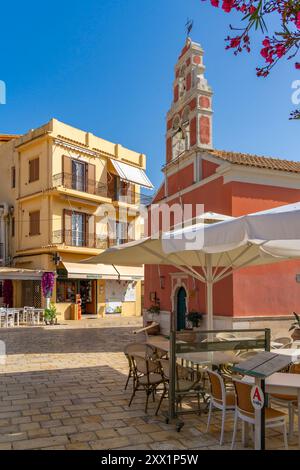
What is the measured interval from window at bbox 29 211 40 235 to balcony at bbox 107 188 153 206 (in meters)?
5.48

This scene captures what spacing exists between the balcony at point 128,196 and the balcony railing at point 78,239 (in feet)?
11.1

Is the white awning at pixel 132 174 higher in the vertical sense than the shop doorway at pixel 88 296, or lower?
higher

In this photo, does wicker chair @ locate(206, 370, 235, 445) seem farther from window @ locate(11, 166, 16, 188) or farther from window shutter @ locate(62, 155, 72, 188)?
window @ locate(11, 166, 16, 188)

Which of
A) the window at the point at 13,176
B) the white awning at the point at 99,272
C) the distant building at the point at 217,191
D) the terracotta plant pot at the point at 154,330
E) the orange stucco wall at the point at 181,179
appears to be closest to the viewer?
the distant building at the point at 217,191

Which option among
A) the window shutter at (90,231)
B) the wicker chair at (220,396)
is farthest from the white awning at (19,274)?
the wicker chair at (220,396)

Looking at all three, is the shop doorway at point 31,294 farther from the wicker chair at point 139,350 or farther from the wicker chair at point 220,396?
the wicker chair at point 220,396

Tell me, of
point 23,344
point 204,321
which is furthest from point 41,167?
point 204,321

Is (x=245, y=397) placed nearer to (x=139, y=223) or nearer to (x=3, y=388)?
(x=3, y=388)

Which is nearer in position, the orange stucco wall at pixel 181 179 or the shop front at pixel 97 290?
the orange stucco wall at pixel 181 179

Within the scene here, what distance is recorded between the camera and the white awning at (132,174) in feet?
97.5

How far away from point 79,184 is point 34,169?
3.01 m

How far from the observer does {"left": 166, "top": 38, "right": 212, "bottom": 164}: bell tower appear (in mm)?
15992

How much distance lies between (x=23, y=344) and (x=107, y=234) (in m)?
15.0

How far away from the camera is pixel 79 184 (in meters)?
27.9
